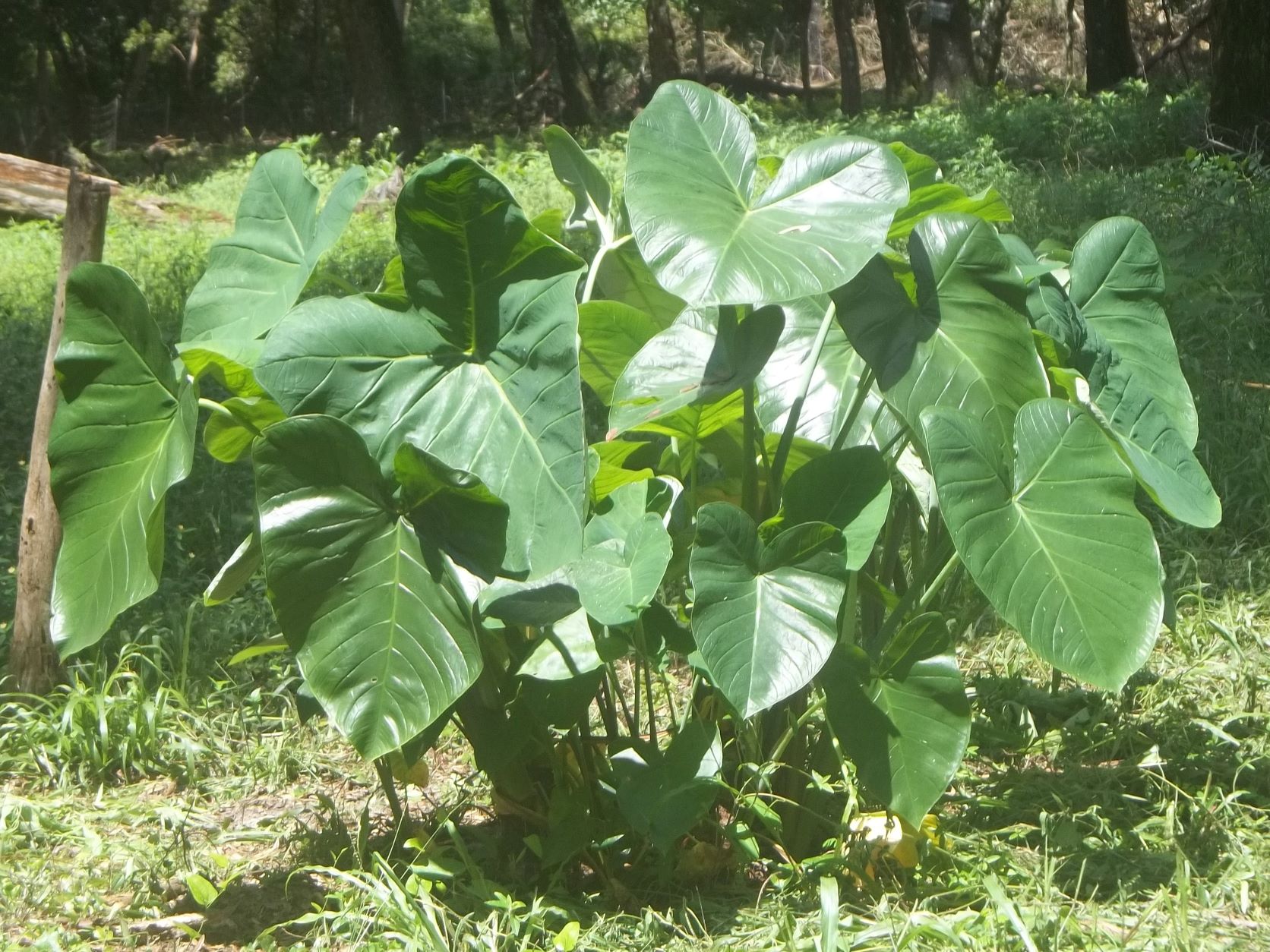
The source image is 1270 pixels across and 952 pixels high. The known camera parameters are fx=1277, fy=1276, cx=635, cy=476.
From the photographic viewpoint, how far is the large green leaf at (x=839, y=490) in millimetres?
1797

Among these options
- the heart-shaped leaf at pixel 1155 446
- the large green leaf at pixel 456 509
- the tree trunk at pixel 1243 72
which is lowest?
the tree trunk at pixel 1243 72

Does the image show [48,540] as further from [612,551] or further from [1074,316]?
[1074,316]

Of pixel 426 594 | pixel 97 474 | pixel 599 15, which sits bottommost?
pixel 599 15

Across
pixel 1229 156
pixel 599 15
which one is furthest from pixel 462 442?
pixel 599 15

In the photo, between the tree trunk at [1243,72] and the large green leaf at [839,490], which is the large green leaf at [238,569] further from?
the tree trunk at [1243,72]

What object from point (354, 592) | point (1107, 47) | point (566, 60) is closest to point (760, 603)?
point (354, 592)

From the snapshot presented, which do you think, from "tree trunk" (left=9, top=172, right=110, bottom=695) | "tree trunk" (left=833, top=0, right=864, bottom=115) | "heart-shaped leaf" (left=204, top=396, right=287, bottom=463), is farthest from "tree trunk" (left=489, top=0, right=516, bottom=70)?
"heart-shaped leaf" (left=204, top=396, right=287, bottom=463)

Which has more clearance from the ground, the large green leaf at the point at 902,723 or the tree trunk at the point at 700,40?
the large green leaf at the point at 902,723

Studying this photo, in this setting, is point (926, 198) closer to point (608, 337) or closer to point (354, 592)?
point (608, 337)

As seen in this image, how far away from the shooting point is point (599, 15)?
21.6 meters

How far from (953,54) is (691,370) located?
1357 centimetres

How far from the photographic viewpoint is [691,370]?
6.06 feet

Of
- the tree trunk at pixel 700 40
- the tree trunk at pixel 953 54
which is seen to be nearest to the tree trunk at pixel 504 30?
the tree trunk at pixel 700 40

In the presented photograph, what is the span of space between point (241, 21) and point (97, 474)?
21.0 metres
